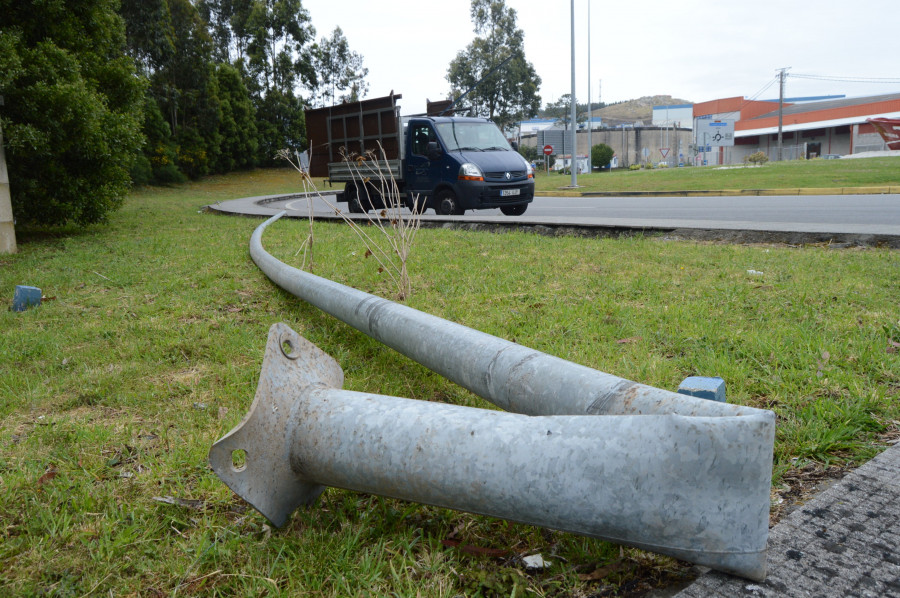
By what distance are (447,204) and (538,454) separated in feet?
37.2

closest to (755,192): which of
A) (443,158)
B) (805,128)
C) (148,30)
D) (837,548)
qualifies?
(443,158)

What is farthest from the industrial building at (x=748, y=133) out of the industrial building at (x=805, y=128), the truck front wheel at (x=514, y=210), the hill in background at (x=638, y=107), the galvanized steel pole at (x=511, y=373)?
the hill in background at (x=638, y=107)

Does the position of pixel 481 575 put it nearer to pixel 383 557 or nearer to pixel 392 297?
pixel 383 557

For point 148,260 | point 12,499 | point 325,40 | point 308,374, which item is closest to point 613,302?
point 308,374

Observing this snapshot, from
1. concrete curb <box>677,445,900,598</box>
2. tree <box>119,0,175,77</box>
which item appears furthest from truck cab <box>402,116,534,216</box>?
tree <box>119,0,175,77</box>

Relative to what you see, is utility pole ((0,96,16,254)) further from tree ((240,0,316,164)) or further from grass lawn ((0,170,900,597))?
tree ((240,0,316,164))

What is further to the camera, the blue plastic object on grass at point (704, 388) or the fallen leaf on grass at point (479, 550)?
the blue plastic object on grass at point (704, 388)

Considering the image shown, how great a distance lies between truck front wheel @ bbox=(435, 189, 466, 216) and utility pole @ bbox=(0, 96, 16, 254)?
7132 mm

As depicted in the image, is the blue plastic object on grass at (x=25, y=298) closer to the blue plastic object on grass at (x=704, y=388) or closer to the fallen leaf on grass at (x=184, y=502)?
the fallen leaf on grass at (x=184, y=502)

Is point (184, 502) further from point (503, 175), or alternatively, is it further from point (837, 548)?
point (503, 175)

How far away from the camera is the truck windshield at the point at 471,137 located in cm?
1248

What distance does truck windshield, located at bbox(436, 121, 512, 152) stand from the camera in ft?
41.0

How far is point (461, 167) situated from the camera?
1197cm

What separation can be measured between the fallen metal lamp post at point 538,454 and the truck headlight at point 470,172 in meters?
10.2
